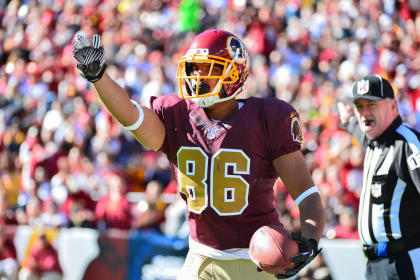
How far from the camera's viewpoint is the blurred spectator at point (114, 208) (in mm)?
7773

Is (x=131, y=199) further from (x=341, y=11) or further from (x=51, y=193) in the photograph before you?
(x=341, y=11)

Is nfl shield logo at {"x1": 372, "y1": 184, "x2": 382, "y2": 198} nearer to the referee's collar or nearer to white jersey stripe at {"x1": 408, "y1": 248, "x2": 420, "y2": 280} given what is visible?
the referee's collar

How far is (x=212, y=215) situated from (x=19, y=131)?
29.7 ft

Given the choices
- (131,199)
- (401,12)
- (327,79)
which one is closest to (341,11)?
(401,12)

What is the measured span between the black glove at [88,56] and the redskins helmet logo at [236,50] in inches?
29.3

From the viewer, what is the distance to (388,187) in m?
3.85

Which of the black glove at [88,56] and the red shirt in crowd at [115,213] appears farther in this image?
the red shirt in crowd at [115,213]

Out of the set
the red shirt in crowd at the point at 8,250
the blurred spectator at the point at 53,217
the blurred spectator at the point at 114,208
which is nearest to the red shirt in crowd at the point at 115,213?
the blurred spectator at the point at 114,208

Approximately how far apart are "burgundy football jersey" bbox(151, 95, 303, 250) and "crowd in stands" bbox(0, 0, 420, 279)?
3270 millimetres

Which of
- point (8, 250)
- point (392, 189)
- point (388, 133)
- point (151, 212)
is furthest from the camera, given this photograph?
point (8, 250)

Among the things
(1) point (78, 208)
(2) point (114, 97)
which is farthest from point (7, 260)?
(2) point (114, 97)

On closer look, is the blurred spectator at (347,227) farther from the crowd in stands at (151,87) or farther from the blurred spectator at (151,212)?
the blurred spectator at (151,212)

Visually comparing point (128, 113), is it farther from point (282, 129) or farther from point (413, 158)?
point (413, 158)

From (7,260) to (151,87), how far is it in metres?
3.51
